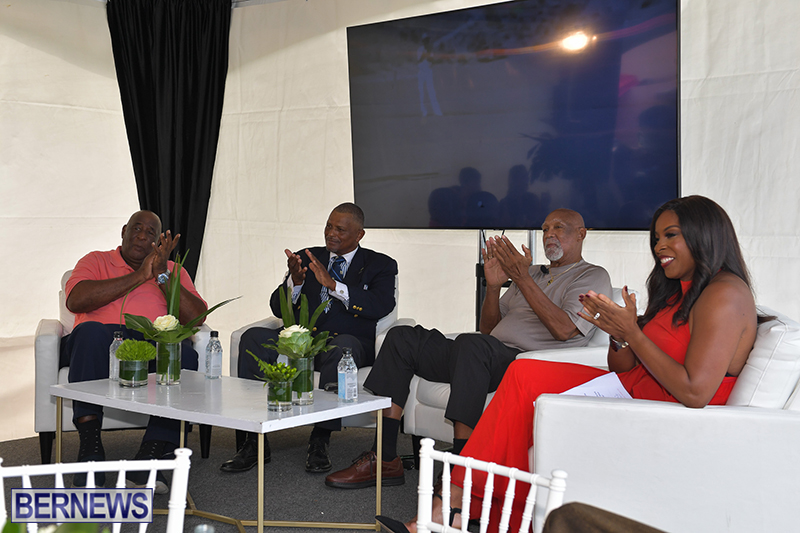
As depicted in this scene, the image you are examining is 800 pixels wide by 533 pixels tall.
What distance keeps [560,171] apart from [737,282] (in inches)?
67.1

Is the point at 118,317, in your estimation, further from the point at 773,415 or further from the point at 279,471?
the point at 773,415

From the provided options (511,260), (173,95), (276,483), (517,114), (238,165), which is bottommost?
(276,483)

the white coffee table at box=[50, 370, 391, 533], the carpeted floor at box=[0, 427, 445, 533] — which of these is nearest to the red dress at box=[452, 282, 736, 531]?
the white coffee table at box=[50, 370, 391, 533]

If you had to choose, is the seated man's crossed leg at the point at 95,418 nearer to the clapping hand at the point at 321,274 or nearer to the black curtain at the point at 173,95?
the clapping hand at the point at 321,274

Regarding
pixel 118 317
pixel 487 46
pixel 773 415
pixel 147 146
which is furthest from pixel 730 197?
pixel 147 146

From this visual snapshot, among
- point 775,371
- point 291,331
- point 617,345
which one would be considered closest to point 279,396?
point 291,331

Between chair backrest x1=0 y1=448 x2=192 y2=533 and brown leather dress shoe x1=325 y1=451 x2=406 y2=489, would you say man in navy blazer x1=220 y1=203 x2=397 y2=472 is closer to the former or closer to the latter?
brown leather dress shoe x1=325 y1=451 x2=406 y2=489

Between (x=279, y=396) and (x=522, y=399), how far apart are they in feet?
2.54

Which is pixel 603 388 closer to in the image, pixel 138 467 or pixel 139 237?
pixel 138 467

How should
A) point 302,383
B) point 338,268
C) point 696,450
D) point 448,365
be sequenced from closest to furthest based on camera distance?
1. point 696,450
2. point 302,383
3. point 448,365
4. point 338,268

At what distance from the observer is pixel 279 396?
2.36 metres

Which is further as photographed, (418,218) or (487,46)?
(418,218)

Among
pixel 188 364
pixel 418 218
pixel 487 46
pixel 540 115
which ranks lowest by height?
pixel 188 364

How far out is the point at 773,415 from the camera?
1.87 meters
